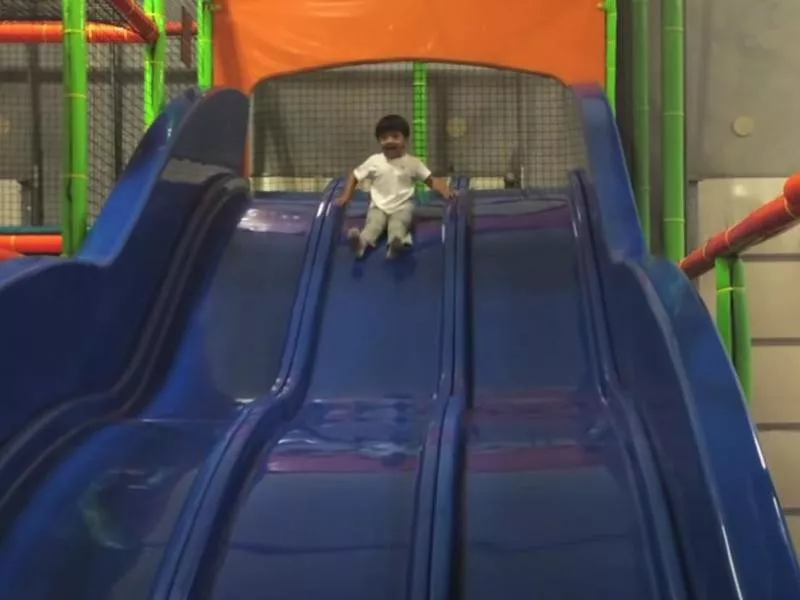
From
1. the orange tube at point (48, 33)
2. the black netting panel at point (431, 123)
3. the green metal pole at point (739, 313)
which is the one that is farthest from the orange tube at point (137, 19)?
the green metal pole at point (739, 313)

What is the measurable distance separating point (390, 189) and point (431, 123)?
61.5 inches

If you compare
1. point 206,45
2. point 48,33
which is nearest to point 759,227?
point 206,45

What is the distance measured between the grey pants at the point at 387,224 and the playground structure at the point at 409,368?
0.23 feet

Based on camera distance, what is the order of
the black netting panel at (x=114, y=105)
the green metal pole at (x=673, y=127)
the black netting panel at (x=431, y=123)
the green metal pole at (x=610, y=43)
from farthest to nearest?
the black netting panel at (x=114, y=105) → the black netting panel at (x=431, y=123) → the green metal pole at (x=610, y=43) → the green metal pole at (x=673, y=127)

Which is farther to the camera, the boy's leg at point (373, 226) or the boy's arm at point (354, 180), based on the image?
the boy's arm at point (354, 180)

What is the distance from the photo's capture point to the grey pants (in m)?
2.76

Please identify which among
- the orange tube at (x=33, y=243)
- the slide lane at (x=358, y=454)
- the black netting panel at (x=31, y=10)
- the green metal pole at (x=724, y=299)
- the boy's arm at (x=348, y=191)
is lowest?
the slide lane at (x=358, y=454)

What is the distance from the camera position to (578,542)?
151 cm

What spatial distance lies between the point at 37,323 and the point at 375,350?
2.71ft

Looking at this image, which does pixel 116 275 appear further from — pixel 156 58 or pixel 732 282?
pixel 732 282

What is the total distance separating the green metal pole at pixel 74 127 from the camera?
94.0 inches

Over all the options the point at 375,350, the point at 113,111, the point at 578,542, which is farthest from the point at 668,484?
the point at 113,111

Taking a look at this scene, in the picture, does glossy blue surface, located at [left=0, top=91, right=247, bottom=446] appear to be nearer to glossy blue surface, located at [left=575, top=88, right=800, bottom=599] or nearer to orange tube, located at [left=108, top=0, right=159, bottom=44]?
orange tube, located at [left=108, top=0, right=159, bottom=44]

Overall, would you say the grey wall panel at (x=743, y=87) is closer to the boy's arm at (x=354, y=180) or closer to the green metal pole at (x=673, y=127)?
the green metal pole at (x=673, y=127)
